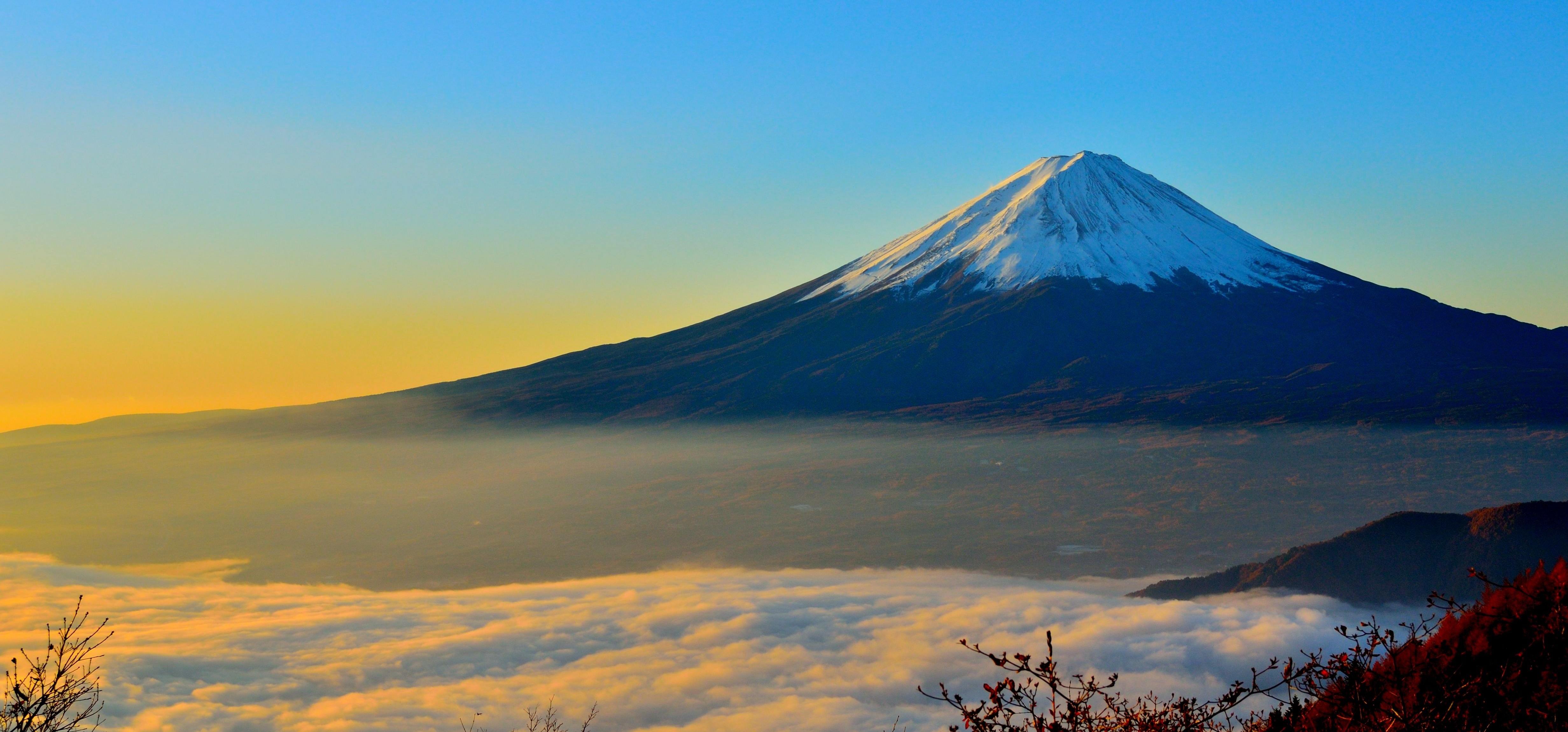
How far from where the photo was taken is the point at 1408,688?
13.2m

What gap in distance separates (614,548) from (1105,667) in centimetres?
8810

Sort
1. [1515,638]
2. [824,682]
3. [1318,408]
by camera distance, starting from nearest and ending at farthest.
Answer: [1515,638]
[824,682]
[1318,408]

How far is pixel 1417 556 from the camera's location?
344 feet

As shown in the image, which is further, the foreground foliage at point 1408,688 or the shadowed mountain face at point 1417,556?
the shadowed mountain face at point 1417,556

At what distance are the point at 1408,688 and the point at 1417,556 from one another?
107 metres

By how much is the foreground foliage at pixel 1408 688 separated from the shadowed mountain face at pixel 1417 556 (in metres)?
88.4

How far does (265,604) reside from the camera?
6575 inches

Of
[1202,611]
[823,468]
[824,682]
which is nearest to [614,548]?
[823,468]

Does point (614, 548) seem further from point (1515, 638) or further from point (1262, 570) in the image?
point (1515, 638)

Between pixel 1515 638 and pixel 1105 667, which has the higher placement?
pixel 1515 638

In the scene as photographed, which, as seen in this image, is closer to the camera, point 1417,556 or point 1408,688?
point 1408,688

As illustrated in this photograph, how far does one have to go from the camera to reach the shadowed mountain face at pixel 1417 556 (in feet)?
311

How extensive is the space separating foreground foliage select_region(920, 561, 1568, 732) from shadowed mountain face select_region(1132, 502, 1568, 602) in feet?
290

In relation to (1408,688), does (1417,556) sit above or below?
below
